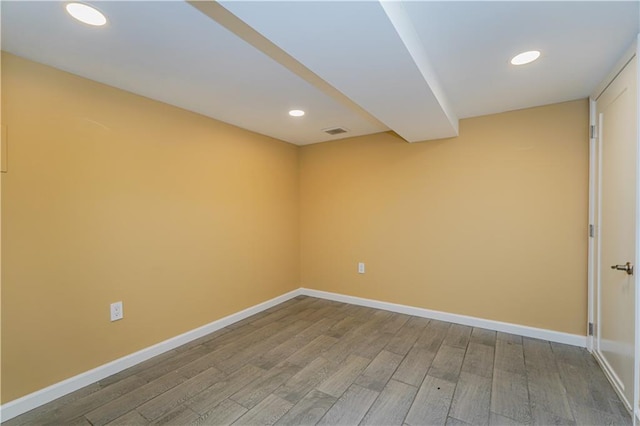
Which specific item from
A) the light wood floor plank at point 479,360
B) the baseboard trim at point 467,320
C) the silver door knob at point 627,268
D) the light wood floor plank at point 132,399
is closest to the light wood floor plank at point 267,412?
the light wood floor plank at point 132,399

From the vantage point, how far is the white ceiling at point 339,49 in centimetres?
135

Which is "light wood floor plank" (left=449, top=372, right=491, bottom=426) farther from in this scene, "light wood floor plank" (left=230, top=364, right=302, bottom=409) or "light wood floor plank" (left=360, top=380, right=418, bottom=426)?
"light wood floor plank" (left=230, top=364, right=302, bottom=409)

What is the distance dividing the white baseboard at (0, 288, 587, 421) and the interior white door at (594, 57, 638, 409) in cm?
47

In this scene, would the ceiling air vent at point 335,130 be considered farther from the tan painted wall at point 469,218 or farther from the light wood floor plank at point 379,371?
the light wood floor plank at point 379,371

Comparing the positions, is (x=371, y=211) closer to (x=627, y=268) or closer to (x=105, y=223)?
(x=627, y=268)

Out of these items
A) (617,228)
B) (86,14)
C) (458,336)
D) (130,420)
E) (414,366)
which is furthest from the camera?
(458,336)

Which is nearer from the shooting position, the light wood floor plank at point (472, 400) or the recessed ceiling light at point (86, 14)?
the recessed ceiling light at point (86, 14)

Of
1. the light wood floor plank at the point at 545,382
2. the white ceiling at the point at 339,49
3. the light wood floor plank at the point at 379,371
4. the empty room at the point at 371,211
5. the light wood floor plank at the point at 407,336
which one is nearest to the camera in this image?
the white ceiling at the point at 339,49

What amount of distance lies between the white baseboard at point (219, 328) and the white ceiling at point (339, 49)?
2109 mm

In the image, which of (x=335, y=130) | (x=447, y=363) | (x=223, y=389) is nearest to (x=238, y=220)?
(x=335, y=130)

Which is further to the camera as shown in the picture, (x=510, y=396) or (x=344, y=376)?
(x=344, y=376)

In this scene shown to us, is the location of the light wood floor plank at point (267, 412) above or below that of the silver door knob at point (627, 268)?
below

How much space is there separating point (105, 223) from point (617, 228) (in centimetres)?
365

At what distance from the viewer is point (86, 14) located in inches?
56.2
